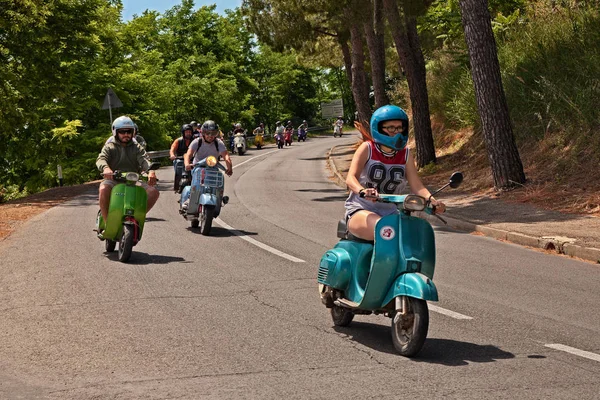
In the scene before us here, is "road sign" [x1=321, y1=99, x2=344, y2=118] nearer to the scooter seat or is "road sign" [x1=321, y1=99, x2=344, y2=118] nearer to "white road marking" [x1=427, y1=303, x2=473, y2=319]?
"white road marking" [x1=427, y1=303, x2=473, y2=319]

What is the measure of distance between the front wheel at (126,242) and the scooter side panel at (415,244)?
6115 mm

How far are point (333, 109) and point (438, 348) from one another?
100 metres

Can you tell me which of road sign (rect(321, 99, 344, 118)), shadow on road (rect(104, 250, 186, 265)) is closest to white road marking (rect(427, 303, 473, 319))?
shadow on road (rect(104, 250, 186, 265))

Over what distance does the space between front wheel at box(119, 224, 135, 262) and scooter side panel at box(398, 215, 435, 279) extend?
612cm

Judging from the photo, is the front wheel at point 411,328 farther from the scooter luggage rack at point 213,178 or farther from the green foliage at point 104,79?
the green foliage at point 104,79

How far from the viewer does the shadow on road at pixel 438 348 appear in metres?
6.78

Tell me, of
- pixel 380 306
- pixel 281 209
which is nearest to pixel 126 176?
pixel 380 306

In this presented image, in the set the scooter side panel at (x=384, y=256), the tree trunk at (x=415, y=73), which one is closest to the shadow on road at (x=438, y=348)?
the scooter side panel at (x=384, y=256)

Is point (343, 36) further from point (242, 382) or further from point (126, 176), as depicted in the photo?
point (242, 382)

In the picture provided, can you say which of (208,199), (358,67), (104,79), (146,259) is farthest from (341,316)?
(104,79)

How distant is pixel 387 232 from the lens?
23.1ft

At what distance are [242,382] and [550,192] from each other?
1308cm

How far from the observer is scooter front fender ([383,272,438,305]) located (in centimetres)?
664

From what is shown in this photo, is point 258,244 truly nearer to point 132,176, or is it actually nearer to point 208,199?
point 208,199
